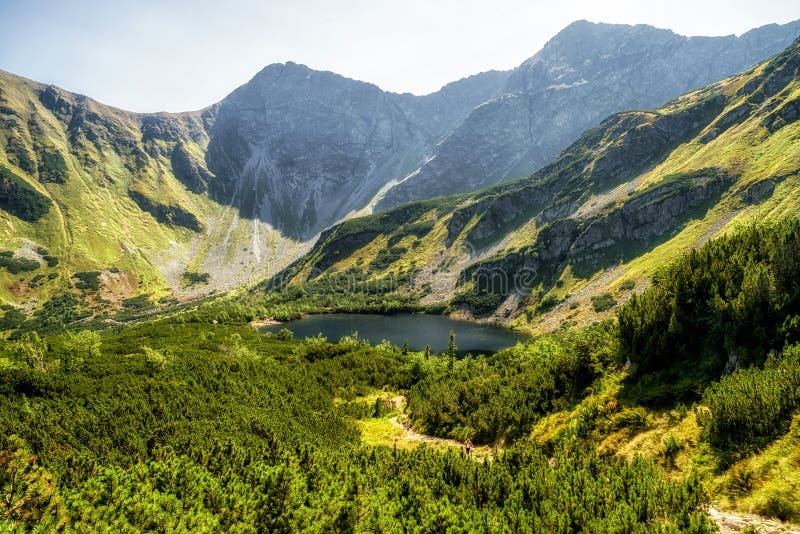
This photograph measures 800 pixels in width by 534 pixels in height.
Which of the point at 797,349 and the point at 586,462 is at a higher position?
the point at 797,349

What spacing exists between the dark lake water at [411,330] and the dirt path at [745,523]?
103 metres

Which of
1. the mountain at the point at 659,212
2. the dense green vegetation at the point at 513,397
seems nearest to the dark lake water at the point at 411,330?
the mountain at the point at 659,212

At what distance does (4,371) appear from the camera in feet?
84.6

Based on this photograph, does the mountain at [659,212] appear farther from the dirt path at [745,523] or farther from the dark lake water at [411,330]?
the dirt path at [745,523]

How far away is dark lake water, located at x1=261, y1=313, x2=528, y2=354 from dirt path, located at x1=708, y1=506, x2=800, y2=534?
103 m

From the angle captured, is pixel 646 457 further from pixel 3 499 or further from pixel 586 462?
pixel 3 499

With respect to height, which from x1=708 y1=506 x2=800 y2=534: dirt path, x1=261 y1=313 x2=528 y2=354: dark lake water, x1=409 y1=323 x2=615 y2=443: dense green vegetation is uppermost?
x1=708 y1=506 x2=800 y2=534: dirt path

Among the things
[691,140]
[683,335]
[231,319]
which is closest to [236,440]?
[683,335]

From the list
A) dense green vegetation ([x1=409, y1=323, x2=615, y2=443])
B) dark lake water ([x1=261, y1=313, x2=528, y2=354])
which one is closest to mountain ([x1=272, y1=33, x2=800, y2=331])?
dark lake water ([x1=261, y1=313, x2=528, y2=354])

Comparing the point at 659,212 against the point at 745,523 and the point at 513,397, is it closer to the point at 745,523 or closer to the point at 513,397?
the point at 513,397

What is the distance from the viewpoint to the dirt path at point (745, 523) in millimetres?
9812

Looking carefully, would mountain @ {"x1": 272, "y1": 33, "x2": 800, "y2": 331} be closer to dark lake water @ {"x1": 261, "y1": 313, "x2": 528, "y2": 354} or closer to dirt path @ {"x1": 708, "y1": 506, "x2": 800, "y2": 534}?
dark lake water @ {"x1": 261, "y1": 313, "x2": 528, "y2": 354}

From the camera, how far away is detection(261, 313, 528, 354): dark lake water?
12394 centimetres

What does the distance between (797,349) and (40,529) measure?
25.8 m
